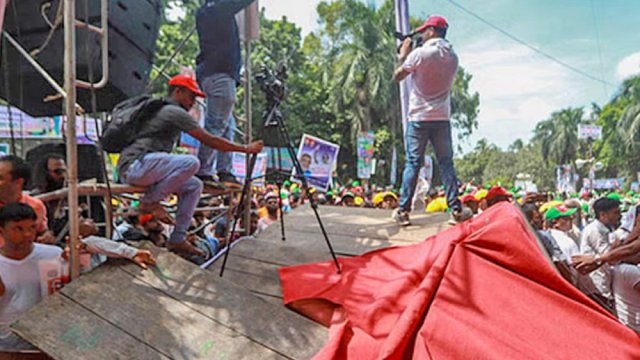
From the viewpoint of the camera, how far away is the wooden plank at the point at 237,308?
2334 mm

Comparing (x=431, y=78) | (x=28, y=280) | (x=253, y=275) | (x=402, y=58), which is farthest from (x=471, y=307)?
(x=402, y=58)

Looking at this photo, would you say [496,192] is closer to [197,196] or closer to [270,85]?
[270,85]

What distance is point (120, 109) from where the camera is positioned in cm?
331

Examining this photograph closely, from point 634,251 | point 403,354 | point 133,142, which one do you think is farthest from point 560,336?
point 133,142

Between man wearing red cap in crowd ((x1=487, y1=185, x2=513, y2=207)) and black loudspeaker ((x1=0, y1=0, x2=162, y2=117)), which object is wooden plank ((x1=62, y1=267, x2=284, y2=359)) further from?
man wearing red cap in crowd ((x1=487, y1=185, x2=513, y2=207))

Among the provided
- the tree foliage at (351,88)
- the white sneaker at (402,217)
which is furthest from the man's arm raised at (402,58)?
the tree foliage at (351,88)

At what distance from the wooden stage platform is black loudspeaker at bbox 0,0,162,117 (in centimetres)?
190

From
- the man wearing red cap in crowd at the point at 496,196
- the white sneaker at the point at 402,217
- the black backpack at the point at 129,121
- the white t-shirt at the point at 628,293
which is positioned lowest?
the white t-shirt at the point at 628,293

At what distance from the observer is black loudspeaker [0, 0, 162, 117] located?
3789 mm

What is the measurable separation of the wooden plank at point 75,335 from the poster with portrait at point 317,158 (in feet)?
25.4

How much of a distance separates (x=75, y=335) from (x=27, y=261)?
0.81m

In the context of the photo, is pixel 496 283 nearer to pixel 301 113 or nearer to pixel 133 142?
pixel 133 142

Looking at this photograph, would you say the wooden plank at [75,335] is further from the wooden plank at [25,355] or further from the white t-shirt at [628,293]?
the white t-shirt at [628,293]

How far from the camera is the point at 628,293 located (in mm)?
3662
